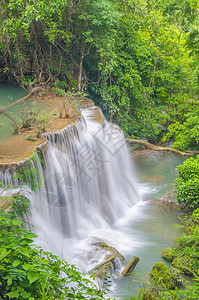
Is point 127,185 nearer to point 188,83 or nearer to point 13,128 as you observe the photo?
point 13,128

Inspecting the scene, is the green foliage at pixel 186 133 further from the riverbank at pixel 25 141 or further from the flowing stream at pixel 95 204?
the riverbank at pixel 25 141

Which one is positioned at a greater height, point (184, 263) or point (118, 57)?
point (118, 57)

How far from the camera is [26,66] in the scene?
1165 cm

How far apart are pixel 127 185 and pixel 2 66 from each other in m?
6.52

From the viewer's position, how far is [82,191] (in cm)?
818

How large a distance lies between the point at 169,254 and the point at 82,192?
2662 millimetres

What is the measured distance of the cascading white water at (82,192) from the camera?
6574mm

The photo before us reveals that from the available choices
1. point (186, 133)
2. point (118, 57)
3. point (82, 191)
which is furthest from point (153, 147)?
point (82, 191)

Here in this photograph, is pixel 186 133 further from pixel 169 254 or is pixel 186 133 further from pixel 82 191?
pixel 169 254

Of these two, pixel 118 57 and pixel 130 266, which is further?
pixel 118 57

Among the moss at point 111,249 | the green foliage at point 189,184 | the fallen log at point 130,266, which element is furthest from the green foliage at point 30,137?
the green foliage at point 189,184

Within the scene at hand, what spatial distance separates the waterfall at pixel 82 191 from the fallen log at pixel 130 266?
60cm

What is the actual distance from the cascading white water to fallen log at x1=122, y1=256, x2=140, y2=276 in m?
0.56

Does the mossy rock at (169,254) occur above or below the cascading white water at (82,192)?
below
